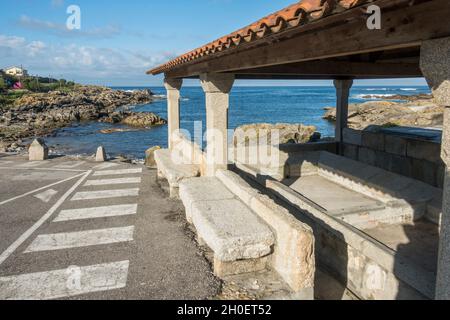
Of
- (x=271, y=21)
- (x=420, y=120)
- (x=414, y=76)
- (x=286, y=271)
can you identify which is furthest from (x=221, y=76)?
(x=420, y=120)

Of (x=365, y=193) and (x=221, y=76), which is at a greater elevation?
(x=221, y=76)

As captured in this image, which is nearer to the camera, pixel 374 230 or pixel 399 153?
pixel 374 230

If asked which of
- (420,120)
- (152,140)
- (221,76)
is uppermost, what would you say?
(221,76)

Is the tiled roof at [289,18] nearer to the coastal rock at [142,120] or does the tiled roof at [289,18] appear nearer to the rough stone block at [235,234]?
the rough stone block at [235,234]

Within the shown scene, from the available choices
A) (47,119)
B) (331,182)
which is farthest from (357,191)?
(47,119)

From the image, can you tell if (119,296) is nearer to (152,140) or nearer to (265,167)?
(265,167)

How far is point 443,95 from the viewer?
2730 mm

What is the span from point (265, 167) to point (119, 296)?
26.5 feet

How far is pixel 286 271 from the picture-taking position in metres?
4.59

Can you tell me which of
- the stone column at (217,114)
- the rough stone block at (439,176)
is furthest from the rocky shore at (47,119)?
the rough stone block at (439,176)

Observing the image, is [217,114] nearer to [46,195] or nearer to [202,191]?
[202,191]

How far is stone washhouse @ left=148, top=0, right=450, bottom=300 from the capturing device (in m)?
2.88

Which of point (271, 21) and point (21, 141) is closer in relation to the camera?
point (271, 21)

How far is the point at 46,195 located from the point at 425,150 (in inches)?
421
